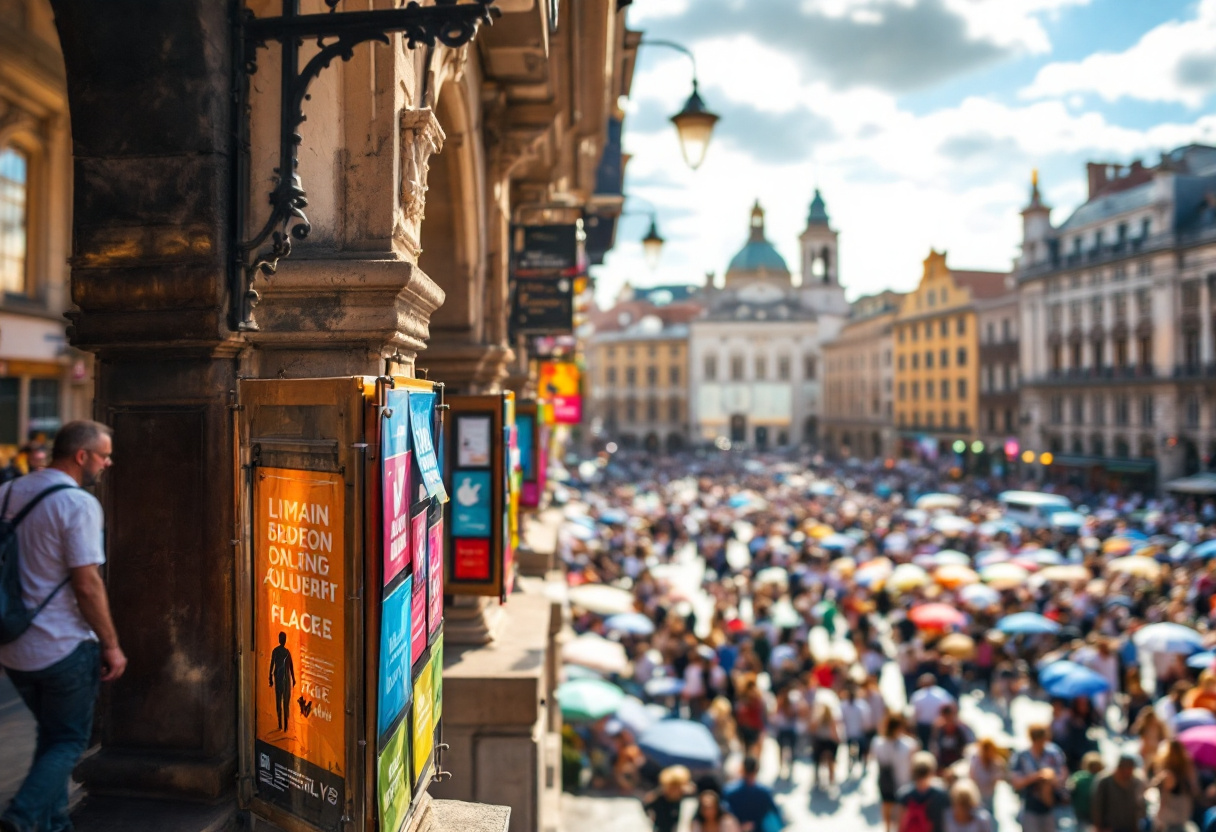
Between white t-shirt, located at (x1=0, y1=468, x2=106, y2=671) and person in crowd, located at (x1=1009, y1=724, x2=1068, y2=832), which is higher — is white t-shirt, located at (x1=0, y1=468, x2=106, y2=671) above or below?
above

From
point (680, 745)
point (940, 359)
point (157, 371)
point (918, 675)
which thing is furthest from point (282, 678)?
point (940, 359)

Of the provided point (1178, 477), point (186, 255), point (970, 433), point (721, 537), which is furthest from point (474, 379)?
point (970, 433)

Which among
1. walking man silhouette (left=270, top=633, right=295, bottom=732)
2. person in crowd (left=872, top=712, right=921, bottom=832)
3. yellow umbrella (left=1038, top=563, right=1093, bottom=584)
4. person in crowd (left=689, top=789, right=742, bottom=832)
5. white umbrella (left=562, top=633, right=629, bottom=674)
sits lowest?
person in crowd (left=872, top=712, right=921, bottom=832)

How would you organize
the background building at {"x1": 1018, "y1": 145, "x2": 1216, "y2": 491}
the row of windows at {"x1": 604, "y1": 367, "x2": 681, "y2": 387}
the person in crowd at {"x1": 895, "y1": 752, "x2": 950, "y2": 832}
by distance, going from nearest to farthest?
the person in crowd at {"x1": 895, "y1": 752, "x2": 950, "y2": 832}, the background building at {"x1": 1018, "y1": 145, "x2": 1216, "y2": 491}, the row of windows at {"x1": 604, "y1": 367, "x2": 681, "y2": 387}

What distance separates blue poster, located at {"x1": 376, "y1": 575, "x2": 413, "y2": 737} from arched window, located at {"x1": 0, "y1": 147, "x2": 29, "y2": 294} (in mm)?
13058

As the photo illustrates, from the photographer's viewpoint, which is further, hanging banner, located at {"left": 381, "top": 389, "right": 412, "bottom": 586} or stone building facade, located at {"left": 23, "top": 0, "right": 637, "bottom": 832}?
stone building facade, located at {"left": 23, "top": 0, "right": 637, "bottom": 832}

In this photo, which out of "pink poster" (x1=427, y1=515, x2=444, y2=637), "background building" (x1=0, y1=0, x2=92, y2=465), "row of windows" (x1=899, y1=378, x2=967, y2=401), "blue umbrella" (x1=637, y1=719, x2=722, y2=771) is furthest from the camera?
"row of windows" (x1=899, y1=378, x2=967, y2=401)

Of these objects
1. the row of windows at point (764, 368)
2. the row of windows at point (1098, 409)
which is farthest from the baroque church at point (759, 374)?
the row of windows at point (1098, 409)

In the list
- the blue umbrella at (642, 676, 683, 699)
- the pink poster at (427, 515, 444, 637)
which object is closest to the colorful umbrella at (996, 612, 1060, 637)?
the blue umbrella at (642, 676, 683, 699)

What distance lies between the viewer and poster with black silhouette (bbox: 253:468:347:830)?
3.10 metres

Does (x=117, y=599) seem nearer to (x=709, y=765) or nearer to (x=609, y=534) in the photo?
(x=709, y=765)

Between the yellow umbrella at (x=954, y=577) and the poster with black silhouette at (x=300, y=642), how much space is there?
16.1 metres

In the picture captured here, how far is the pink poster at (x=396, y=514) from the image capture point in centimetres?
311

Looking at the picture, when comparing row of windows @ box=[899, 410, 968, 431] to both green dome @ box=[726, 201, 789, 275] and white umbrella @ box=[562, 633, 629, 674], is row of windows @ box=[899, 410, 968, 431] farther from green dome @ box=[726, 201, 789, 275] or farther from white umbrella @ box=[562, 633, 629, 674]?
white umbrella @ box=[562, 633, 629, 674]
